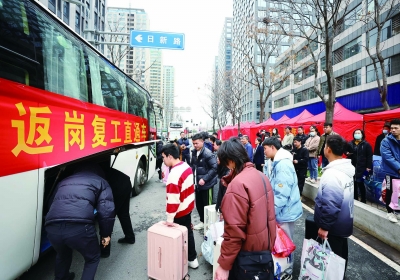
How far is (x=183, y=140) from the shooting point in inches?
402

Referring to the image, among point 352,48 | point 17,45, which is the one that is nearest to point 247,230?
point 17,45

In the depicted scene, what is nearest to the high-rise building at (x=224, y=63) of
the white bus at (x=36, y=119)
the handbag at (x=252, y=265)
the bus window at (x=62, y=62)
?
the bus window at (x=62, y=62)

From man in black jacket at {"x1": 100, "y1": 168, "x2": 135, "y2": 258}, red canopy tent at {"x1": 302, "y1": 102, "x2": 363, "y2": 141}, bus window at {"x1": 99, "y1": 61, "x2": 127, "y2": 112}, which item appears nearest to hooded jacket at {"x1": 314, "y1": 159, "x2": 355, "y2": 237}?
man in black jacket at {"x1": 100, "y1": 168, "x2": 135, "y2": 258}

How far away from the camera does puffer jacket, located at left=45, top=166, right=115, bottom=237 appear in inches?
85.8

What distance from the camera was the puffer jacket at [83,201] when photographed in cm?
218

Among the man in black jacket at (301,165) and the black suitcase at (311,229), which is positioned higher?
the man in black jacket at (301,165)

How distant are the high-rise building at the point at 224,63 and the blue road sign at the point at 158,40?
12.2 m

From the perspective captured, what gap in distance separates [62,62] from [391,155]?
524cm

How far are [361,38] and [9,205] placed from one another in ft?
90.3

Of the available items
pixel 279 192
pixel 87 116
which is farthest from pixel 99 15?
pixel 279 192

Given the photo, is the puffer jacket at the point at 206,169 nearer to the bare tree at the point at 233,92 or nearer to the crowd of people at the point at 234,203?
the crowd of people at the point at 234,203

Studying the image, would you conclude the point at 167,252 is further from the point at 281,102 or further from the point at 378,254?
the point at 281,102

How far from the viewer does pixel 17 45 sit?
8.17 feet

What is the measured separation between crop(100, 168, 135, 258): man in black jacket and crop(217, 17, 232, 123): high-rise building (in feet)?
60.8
